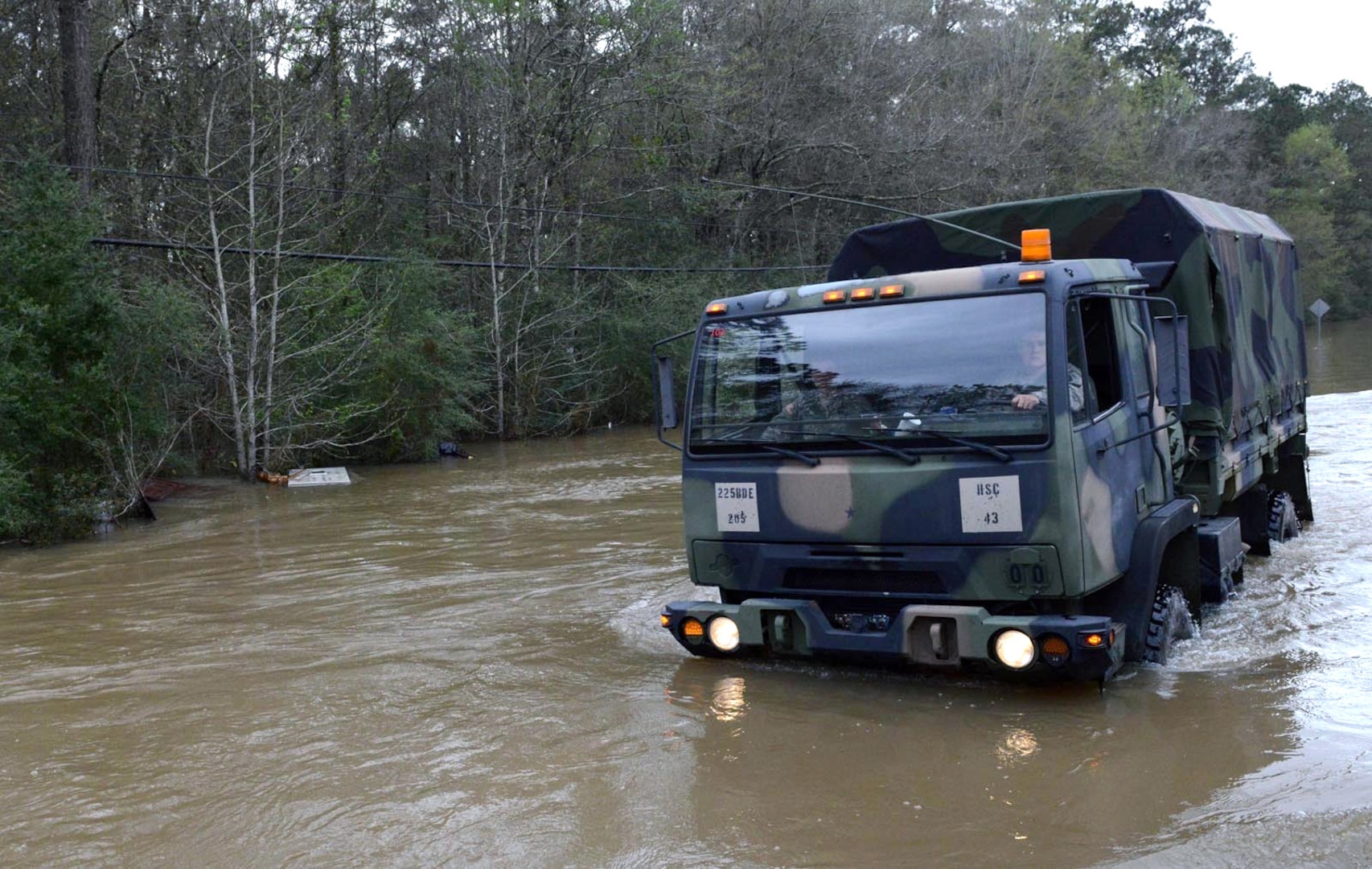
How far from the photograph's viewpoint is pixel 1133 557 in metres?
6.86

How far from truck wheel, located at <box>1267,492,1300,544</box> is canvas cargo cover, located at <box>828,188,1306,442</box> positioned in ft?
4.24

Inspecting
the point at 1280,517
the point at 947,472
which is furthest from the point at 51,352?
the point at 1280,517

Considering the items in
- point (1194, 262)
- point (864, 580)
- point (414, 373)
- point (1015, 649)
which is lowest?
point (1015, 649)

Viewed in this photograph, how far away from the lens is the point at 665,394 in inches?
293

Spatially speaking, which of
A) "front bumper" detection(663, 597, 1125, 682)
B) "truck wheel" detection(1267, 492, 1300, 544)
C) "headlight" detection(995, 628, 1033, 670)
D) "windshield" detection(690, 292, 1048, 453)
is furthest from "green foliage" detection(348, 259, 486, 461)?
"headlight" detection(995, 628, 1033, 670)

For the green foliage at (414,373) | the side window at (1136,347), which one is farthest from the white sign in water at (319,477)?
the side window at (1136,347)

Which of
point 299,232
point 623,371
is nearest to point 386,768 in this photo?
point 299,232

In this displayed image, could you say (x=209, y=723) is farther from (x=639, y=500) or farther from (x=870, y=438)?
(x=639, y=500)

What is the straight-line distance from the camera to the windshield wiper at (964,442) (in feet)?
20.6

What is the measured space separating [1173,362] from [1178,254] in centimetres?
159

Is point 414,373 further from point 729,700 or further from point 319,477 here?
point 729,700

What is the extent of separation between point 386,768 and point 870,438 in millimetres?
2826

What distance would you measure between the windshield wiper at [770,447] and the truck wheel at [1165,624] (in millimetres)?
2007

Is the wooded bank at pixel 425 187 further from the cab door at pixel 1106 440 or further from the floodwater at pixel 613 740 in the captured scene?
the cab door at pixel 1106 440
